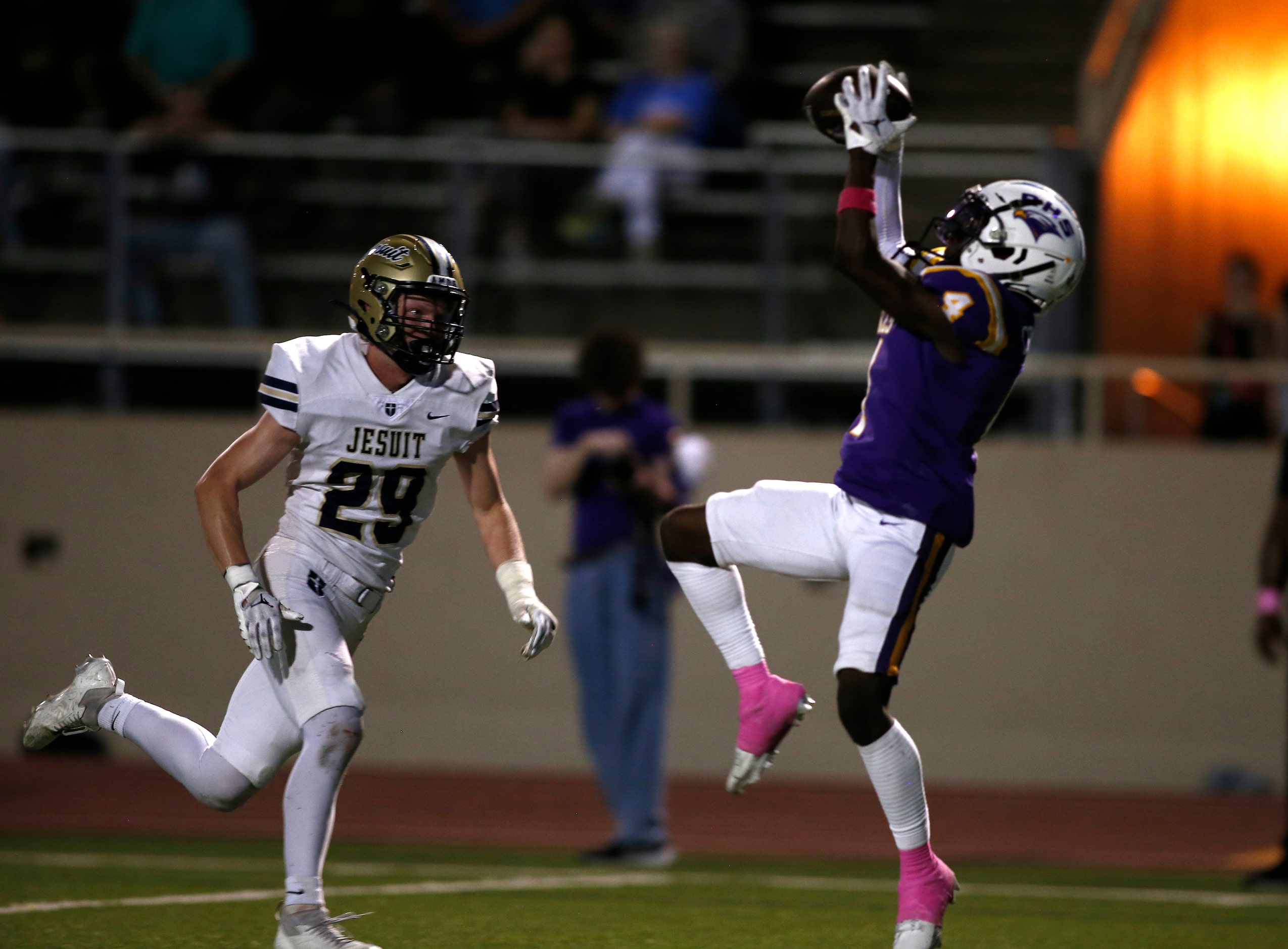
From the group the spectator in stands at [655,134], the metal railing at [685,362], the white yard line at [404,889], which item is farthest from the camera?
the spectator in stands at [655,134]

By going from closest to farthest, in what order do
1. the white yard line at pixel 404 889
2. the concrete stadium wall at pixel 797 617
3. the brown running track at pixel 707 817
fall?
the white yard line at pixel 404 889 → the brown running track at pixel 707 817 → the concrete stadium wall at pixel 797 617

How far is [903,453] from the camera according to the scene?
4816mm

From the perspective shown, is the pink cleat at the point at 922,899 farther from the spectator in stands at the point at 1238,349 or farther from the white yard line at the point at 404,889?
the spectator in stands at the point at 1238,349

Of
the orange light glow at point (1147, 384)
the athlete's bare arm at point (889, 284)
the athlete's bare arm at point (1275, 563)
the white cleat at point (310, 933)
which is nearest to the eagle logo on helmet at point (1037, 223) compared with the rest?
the athlete's bare arm at point (889, 284)

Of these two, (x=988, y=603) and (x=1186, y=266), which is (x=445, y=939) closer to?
(x=988, y=603)

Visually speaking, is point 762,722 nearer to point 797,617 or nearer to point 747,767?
point 747,767

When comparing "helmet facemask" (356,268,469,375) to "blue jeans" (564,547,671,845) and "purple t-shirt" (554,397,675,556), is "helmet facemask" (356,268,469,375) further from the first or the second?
"blue jeans" (564,547,671,845)

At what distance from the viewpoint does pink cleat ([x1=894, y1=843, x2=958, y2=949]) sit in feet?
15.4

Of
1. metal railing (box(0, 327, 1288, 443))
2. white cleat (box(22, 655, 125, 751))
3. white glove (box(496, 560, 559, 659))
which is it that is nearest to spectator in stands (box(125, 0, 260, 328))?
metal railing (box(0, 327, 1288, 443))

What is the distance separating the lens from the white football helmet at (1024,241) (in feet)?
15.7

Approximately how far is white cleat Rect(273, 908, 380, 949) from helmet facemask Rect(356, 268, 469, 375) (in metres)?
1.42

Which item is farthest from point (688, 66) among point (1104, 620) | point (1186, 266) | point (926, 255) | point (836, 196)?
point (926, 255)

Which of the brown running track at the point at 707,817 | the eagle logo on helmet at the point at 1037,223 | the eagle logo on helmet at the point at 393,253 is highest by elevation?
the eagle logo on helmet at the point at 1037,223

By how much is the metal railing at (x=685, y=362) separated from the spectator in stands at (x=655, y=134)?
0.88 meters
